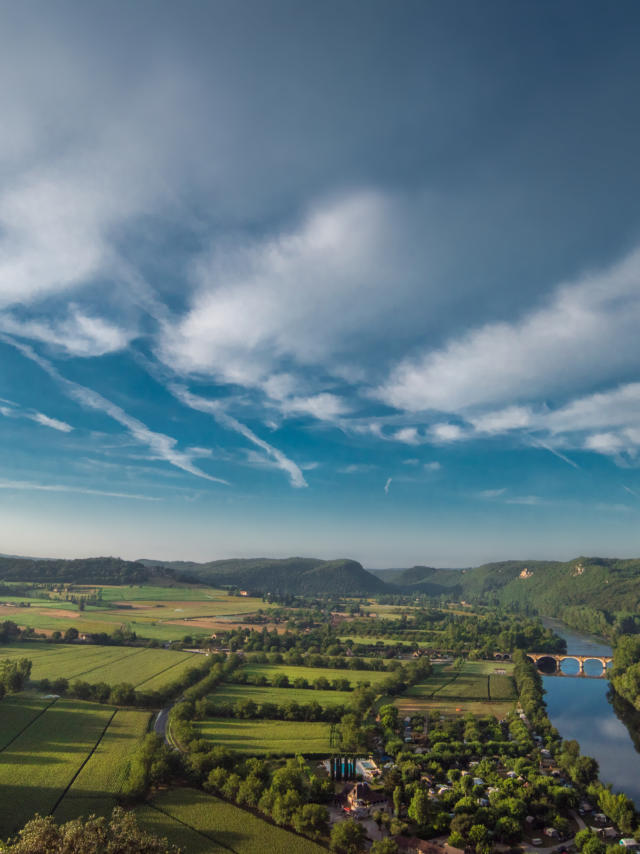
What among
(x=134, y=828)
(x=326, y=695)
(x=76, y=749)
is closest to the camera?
(x=134, y=828)

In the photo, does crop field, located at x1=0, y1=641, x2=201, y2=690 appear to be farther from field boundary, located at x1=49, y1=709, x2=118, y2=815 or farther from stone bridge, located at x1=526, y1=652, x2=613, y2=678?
stone bridge, located at x1=526, y1=652, x2=613, y2=678

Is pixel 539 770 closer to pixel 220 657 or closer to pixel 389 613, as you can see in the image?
pixel 220 657

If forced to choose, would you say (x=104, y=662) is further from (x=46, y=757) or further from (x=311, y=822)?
(x=311, y=822)

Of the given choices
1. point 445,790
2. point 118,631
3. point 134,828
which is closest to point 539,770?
point 445,790


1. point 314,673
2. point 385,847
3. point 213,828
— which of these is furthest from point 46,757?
point 314,673

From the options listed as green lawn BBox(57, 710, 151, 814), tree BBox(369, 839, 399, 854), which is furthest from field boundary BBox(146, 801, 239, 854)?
tree BBox(369, 839, 399, 854)

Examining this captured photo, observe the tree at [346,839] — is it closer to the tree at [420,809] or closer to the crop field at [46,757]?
the tree at [420,809]
